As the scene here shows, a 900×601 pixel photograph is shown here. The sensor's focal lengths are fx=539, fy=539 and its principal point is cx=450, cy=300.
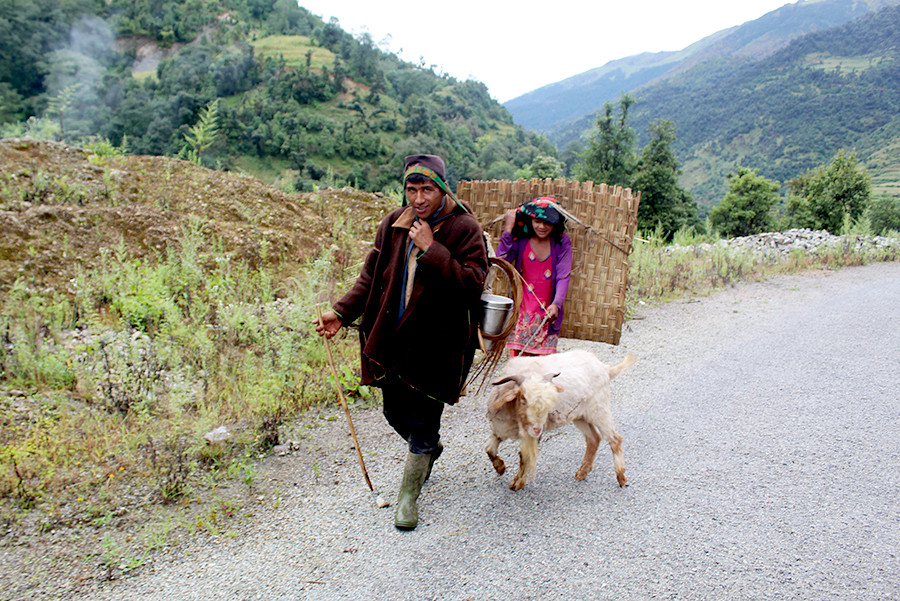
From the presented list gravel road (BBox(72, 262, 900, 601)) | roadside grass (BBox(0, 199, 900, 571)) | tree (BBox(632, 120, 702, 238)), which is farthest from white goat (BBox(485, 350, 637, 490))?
tree (BBox(632, 120, 702, 238))

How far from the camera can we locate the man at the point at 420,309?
9.72 ft

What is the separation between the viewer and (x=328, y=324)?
3.22 metres

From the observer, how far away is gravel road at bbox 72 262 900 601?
8.46 ft

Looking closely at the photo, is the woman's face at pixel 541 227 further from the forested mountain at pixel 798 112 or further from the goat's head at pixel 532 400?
the forested mountain at pixel 798 112

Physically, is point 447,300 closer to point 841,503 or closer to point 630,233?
point 630,233

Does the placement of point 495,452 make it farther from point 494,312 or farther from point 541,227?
point 541,227

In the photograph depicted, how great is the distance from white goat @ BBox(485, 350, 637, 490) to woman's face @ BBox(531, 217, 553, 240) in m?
1.12

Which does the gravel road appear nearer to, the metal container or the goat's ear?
the goat's ear


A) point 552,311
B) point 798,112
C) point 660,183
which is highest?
point 798,112

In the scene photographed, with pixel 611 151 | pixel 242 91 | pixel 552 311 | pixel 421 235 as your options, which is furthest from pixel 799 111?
pixel 421 235

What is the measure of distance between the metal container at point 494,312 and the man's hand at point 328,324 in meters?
0.88

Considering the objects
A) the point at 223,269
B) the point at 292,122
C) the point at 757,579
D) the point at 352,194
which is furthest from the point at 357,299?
the point at 292,122

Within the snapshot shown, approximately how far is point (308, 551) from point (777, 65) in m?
147

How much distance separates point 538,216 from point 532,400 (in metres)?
1.69
